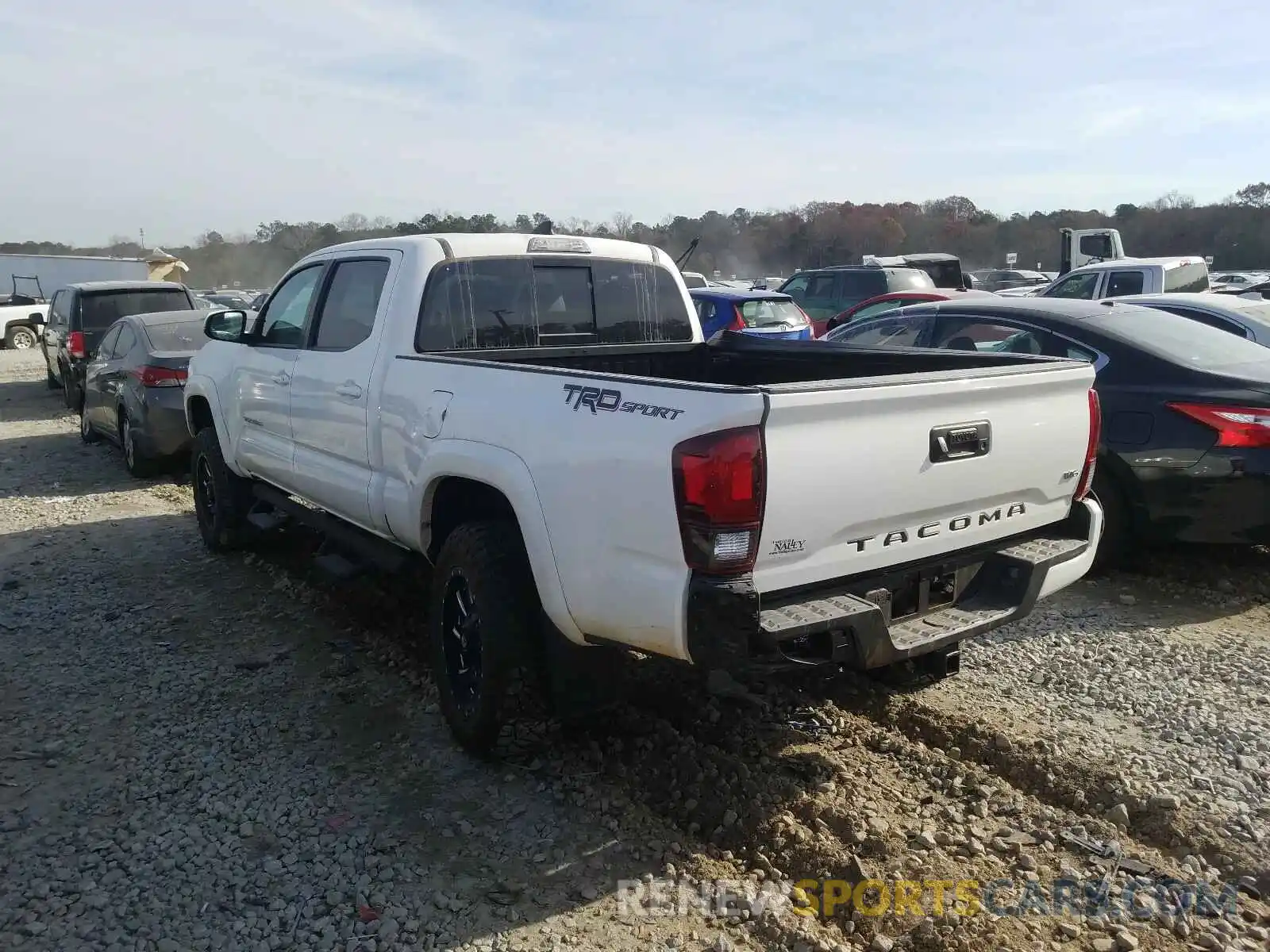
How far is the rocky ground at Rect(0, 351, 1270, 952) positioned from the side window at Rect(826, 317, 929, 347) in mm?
2431

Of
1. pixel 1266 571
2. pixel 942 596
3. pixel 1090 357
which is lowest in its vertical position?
pixel 1266 571

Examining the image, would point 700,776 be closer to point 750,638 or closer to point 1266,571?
point 750,638

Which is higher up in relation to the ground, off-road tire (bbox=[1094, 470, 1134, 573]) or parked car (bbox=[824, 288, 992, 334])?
parked car (bbox=[824, 288, 992, 334])

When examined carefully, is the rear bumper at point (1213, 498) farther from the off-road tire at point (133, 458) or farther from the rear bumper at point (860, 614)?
the off-road tire at point (133, 458)

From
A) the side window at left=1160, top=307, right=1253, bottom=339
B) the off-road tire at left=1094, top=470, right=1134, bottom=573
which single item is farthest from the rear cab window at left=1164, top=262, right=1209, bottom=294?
the off-road tire at left=1094, top=470, right=1134, bottom=573

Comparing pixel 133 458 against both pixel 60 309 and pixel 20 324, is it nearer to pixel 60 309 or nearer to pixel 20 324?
pixel 60 309

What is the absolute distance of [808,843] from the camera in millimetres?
3293

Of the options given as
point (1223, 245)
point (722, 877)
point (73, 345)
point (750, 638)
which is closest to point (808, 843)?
point (722, 877)

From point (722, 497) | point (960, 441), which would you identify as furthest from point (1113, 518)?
point (722, 497)

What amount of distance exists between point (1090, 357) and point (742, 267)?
1763 inches

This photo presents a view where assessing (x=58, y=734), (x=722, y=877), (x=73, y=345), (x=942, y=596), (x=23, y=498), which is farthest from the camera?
(x=73, y=345)

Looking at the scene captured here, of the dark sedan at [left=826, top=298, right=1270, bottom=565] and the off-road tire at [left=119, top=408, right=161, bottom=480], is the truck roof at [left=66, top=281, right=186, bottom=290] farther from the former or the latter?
the dark sedan at [left=826, top=298, right=1270, bottom=565]

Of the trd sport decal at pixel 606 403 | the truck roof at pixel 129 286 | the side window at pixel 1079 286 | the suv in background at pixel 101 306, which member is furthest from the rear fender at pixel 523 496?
the side window at pixel 1079 286

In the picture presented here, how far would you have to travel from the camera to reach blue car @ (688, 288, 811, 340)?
13148 millimetres
